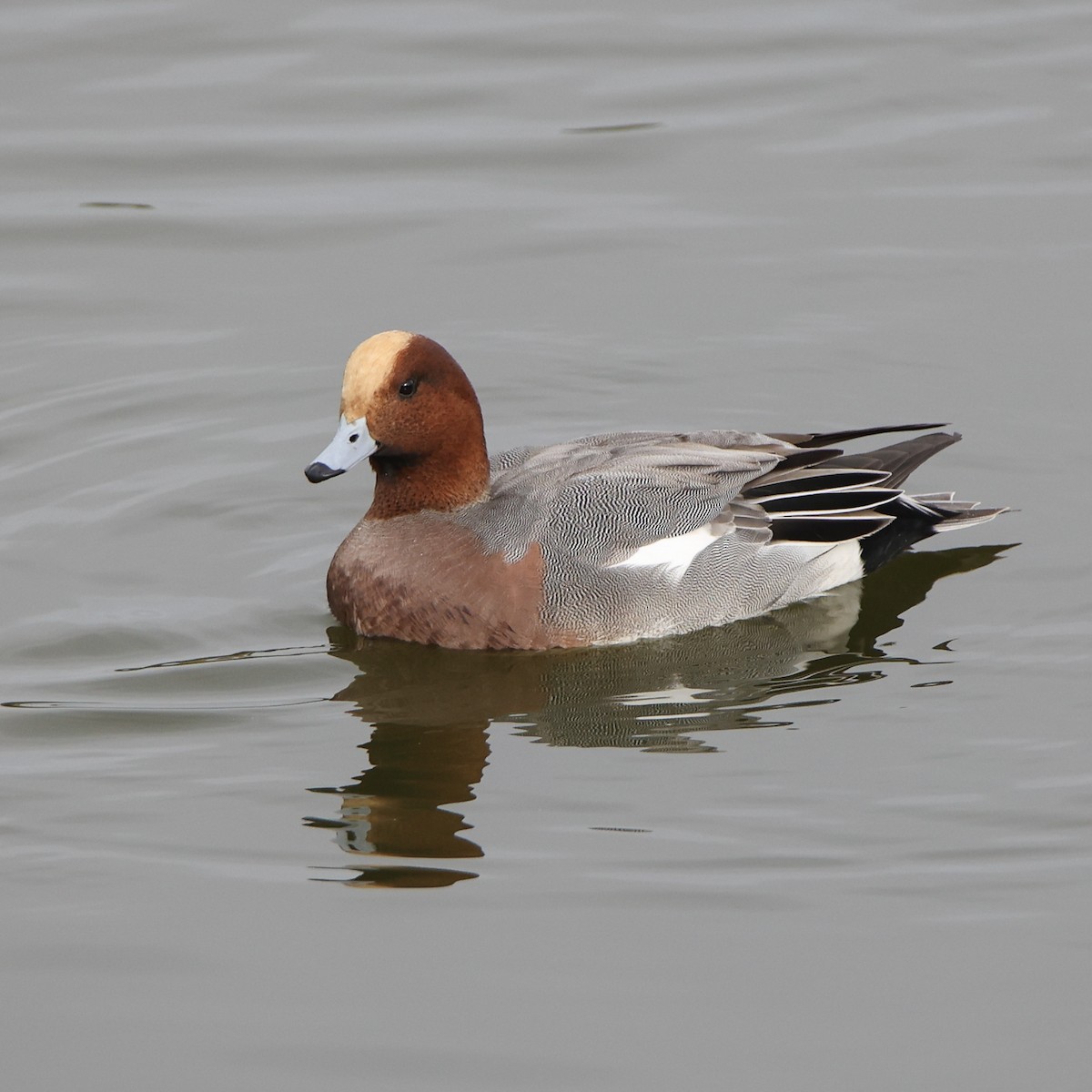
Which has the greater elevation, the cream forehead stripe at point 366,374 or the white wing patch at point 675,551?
the cream forehead stripe at point 366,374

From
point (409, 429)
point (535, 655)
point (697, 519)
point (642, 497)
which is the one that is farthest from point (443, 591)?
point (697, 519)

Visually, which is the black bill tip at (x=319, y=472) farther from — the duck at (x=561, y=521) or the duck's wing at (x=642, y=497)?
the duck's wing at (x=642, y=497)

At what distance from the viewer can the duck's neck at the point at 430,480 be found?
293 inches

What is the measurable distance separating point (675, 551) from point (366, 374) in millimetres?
1394

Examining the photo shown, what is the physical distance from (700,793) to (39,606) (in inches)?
115

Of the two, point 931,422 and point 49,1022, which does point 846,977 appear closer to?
point 49,1022

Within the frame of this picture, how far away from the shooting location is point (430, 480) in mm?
7473

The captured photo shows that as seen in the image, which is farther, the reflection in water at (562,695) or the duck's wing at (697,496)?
the duck's wing at (697,496)

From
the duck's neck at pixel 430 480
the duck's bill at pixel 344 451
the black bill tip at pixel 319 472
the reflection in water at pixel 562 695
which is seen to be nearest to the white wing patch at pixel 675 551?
the reflection in water at pixel 562 695

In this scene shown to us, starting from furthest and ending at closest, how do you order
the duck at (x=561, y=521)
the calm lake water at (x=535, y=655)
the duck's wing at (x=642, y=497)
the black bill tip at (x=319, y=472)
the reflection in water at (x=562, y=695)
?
the duck's wing at (x=642, y=497) < the duck at (x=561, y=521) < the black bill tip at (x=319, y=472) < the reflection in water at (x=562, y=695) < the calm lake water at (x=535, y=655)

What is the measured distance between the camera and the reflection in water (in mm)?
6250

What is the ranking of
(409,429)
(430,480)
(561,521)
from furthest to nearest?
(430,480) → (561,521) → (409,429)

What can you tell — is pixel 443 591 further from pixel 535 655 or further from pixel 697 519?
pixel 697 519

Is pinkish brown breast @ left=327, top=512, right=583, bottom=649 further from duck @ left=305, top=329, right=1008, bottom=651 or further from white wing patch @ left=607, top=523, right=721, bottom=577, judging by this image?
white wing patch @ left=607, top=523, right=721, bottom=577
